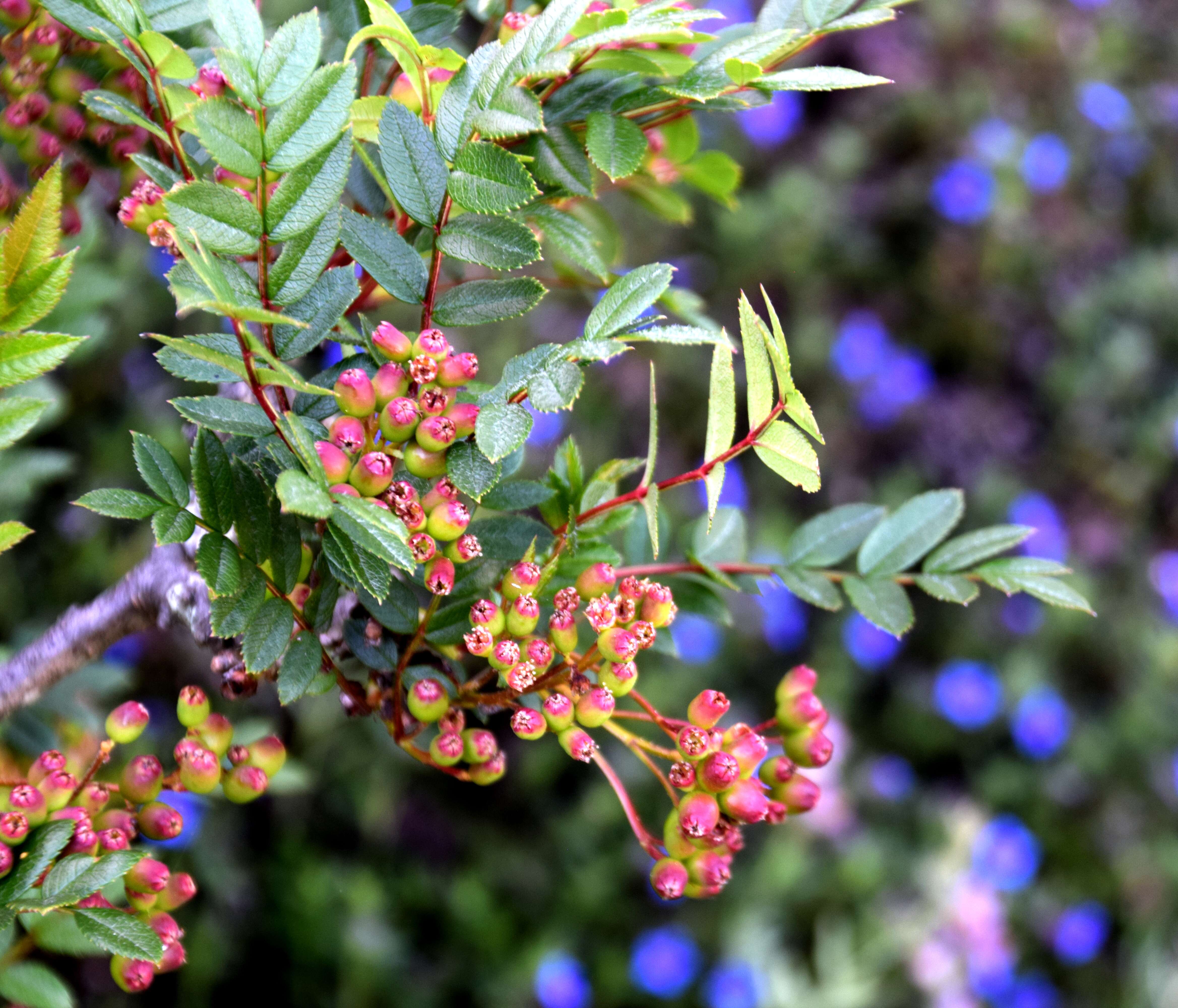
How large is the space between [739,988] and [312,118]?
1409 mm

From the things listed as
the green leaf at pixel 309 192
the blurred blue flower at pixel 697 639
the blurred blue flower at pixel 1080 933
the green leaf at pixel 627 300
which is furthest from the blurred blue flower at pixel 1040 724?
the green leaf at pixel 309 192

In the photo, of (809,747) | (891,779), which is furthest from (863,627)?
(809,747)

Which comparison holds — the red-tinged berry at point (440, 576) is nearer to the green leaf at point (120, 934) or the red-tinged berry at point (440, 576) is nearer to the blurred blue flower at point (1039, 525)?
the green leaf at point (120, 934)

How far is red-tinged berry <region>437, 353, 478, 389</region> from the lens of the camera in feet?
1.42

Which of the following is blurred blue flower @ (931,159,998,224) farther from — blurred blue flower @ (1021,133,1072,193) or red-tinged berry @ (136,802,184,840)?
red-tinged berry @ (136,802,184,840)

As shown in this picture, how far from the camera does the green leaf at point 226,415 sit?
0.42 metres

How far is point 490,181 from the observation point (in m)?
0.44

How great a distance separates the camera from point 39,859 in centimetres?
44

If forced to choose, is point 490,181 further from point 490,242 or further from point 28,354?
point 28,354

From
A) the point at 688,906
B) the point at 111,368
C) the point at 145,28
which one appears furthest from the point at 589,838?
the point at 145,28

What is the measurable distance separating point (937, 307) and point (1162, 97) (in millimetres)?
906

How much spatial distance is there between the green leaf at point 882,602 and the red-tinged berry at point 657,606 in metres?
0.17

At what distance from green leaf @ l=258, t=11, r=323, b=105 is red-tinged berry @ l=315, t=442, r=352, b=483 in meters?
0.14

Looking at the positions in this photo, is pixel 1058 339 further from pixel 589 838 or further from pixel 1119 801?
pixel 589 838
